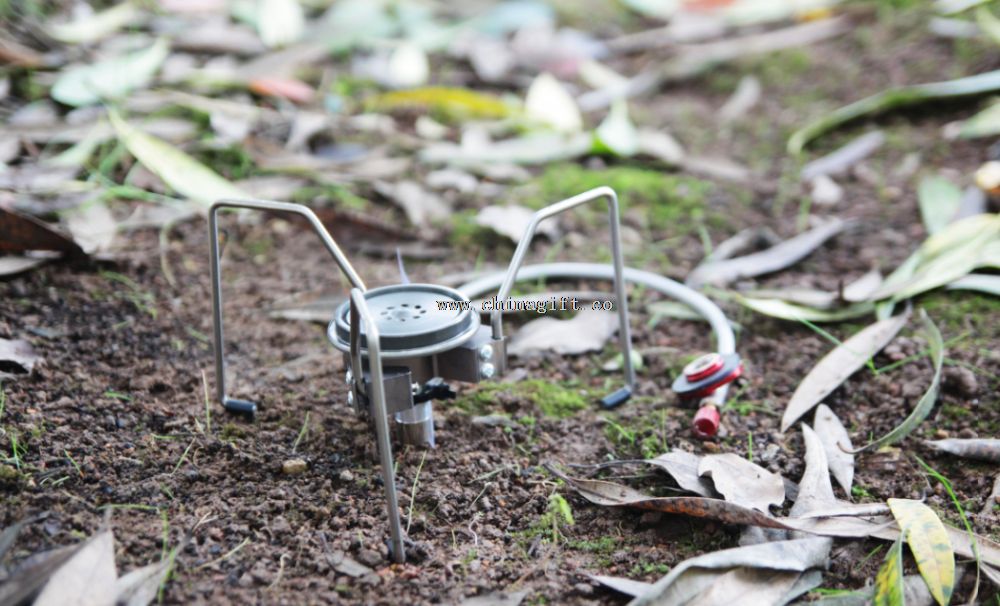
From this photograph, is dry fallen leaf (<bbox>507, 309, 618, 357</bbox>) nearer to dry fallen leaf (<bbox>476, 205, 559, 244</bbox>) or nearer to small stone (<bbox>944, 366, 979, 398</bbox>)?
dry fallen leaf (<bbox>476, 205, 559, 244</bbox>)

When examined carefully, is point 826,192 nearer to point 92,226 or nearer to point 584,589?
point 584,589

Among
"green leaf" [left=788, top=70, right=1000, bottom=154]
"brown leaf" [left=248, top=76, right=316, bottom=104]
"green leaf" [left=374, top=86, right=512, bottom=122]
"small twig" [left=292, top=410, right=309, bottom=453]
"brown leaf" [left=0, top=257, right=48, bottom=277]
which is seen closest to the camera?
"small twig" [left=292, top=410, right=309, bottom=453]

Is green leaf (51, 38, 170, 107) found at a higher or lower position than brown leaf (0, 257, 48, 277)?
higher

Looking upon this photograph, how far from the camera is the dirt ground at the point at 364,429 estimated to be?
5.13 feet

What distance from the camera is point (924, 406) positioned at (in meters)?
1.91

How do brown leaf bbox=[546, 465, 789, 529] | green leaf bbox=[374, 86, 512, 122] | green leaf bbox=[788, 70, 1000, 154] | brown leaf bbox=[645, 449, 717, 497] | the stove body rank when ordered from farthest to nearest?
1. green leaf bbox=[374, 86, 512, 122]
2. green leaf bbox=[788, 70, 1000, 154]
3. brown leaf bbox=[645, 449, 717, 497]
4. brown leaf bbox=[546, 465, 789, 529]
5. the stove body

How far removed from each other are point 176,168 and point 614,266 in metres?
1.47

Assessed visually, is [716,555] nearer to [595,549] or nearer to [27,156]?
[595,549]

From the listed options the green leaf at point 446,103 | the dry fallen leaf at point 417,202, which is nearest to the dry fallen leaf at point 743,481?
the dry fallen leaf at point 417,202

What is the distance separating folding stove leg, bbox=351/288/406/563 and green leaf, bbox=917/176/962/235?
187cm

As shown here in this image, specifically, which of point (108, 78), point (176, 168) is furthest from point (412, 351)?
point (108, 78)

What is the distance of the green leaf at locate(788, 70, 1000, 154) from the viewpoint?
3291 millimetres

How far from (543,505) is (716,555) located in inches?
13.4

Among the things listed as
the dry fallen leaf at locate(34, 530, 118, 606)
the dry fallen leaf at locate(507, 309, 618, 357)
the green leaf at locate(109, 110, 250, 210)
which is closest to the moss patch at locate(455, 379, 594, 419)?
the dry fallen leaf at locate(507, 309, 618, 357)
